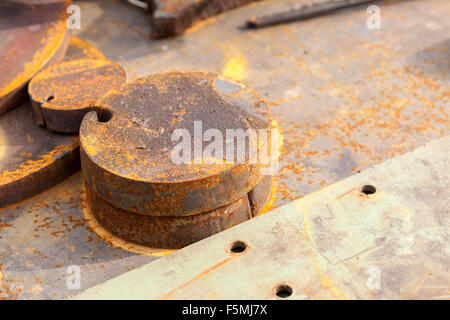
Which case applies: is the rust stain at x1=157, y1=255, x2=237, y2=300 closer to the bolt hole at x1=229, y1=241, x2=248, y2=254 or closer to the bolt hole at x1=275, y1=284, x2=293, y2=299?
the bolt hole at x1=229, y1=241, x2=248, y2=254

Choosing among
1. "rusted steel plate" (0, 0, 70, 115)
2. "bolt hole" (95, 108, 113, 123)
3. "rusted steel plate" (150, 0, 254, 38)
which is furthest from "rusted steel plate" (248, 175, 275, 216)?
"rusted steel plate" (150, 0, 254, 38)


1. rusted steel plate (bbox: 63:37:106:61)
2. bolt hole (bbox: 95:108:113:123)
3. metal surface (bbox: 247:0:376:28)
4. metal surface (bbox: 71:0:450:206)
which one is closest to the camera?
bolt hole (bbox: 95:108:113:123)

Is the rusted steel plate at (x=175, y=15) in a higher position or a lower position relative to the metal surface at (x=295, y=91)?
higher

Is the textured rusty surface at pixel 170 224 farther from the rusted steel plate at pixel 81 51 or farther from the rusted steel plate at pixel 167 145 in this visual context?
the rusted steel plate at pixel 81 51

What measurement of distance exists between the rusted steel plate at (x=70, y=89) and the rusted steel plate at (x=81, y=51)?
1.13 ft

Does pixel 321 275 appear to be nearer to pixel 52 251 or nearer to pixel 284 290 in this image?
pixel 284 290

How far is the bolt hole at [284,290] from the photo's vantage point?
192 cm

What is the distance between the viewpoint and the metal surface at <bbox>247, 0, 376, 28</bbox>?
14.2 feet

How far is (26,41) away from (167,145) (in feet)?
5.00

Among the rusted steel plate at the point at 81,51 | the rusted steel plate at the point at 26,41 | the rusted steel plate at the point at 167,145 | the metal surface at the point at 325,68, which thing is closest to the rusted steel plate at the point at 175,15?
the metal surface at the point at 325,68

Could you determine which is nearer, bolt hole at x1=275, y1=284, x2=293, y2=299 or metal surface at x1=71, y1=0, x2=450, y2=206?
bolt hole at x1=275, y1=284, x2=293, y2=299

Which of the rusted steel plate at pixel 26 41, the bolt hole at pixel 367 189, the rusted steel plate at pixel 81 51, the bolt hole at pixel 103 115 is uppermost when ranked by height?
the rusted steel plate at pixel 26 41

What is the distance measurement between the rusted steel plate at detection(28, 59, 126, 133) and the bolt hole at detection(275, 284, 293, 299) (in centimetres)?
141

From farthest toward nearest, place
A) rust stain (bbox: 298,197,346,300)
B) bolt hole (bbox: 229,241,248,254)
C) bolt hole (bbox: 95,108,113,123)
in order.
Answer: bolt hole (bbox: 95,108,113,123) < bolt hole (bbox: 229,241,248,254) < rust stain (bbox: 298,197,346,300)
